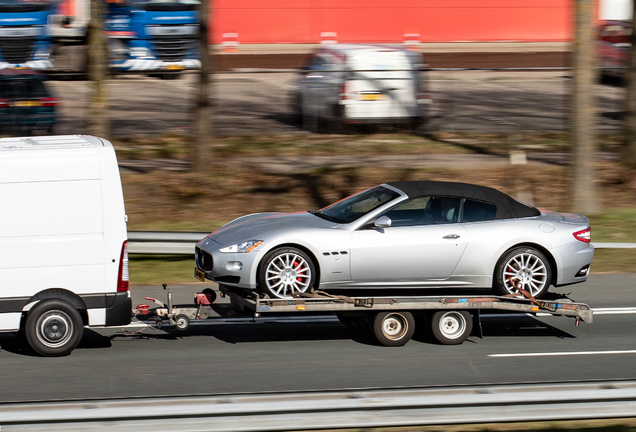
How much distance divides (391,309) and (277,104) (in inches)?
630

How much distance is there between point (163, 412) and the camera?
16.5ft

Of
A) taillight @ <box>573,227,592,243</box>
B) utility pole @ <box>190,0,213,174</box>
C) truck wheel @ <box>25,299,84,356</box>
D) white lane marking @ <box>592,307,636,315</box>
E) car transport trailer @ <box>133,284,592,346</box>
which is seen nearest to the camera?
truck wheel @ <box>25,299,84,356</box>

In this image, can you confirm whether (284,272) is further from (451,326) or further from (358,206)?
(451,326)

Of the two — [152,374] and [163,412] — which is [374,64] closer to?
[152,374]

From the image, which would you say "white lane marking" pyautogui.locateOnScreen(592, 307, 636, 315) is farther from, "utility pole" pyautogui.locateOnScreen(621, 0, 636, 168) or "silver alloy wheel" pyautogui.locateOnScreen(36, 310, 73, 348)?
"utility pole" pyautogui.locateOnScreen(621, 0, 636, 168)

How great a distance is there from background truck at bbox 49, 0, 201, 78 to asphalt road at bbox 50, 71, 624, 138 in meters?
0.58

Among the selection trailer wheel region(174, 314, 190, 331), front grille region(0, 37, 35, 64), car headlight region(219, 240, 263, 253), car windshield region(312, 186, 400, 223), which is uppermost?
front grille region(0, 37, 35, 64)

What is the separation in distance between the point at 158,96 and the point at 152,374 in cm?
Result: 1855

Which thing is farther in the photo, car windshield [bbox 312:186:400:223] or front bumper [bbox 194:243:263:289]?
car windshield [bbox 312:186:400:223]

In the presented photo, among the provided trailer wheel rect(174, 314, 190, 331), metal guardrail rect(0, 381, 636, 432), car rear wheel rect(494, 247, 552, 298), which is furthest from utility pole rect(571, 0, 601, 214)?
metal guardrail rect(0, 381, 636, 432)

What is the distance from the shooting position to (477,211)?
879cm

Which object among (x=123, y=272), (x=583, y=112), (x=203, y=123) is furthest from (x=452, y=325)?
(x=203, y=123)

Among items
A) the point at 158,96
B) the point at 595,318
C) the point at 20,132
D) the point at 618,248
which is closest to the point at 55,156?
the point at 595,318

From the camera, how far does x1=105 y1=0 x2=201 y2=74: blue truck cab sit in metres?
26.4
